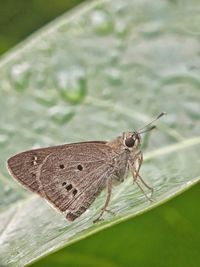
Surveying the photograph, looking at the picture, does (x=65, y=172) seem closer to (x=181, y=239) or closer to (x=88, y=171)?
(x=88, y=171)

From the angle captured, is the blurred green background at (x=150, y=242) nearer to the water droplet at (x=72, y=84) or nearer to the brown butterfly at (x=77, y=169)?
the brown butterfly at (x=77, y=169)

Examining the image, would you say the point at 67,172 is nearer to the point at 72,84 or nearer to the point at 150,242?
the point at 72,84

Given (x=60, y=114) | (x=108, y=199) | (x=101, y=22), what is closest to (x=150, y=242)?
(x=108, y=199)

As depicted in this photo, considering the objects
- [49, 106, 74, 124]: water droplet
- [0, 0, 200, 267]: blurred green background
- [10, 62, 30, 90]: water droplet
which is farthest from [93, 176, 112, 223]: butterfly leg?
[10, 62, 30, 90]: water droplet

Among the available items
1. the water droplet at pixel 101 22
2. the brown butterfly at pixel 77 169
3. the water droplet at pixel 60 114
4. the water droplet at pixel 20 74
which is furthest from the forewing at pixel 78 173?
the water droplet at pixel 101 22

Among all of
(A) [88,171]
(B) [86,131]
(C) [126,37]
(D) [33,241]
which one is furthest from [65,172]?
(D) [33,241]

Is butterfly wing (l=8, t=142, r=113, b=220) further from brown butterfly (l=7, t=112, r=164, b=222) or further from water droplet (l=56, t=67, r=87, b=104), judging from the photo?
water droplet (l=56, t=67, r=87, b=104)

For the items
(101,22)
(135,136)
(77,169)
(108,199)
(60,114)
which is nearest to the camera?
(108,199)
